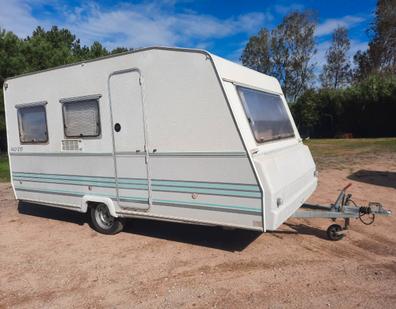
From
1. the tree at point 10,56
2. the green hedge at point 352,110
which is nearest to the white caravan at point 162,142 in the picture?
the tree at point 10,56

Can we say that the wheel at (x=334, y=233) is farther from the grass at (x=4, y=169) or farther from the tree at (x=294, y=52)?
the tree at (x=294, y=52)

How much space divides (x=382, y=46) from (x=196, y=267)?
41576 mm

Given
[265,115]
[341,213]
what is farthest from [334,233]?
[265,115]

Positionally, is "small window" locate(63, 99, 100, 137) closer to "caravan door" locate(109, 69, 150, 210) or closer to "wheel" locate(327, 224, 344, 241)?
"caravan door" locate(109, 69, 150, 210)

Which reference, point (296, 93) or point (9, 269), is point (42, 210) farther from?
point (296, 93)

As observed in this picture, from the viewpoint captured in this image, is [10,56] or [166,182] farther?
[10,56]

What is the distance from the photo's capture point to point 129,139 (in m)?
5.43

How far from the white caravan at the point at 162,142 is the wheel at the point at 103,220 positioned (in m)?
0.02

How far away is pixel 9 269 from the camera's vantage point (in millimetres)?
5020

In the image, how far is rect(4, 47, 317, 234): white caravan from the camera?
180 inches

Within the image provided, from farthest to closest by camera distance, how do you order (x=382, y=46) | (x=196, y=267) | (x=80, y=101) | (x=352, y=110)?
(x=382, y=46) < (x=352, y=110) < (x=80, y=101) < (x=196, y=267)

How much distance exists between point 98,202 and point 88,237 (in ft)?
2.12

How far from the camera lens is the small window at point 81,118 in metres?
5.77

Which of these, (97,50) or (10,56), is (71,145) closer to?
(10,56)
